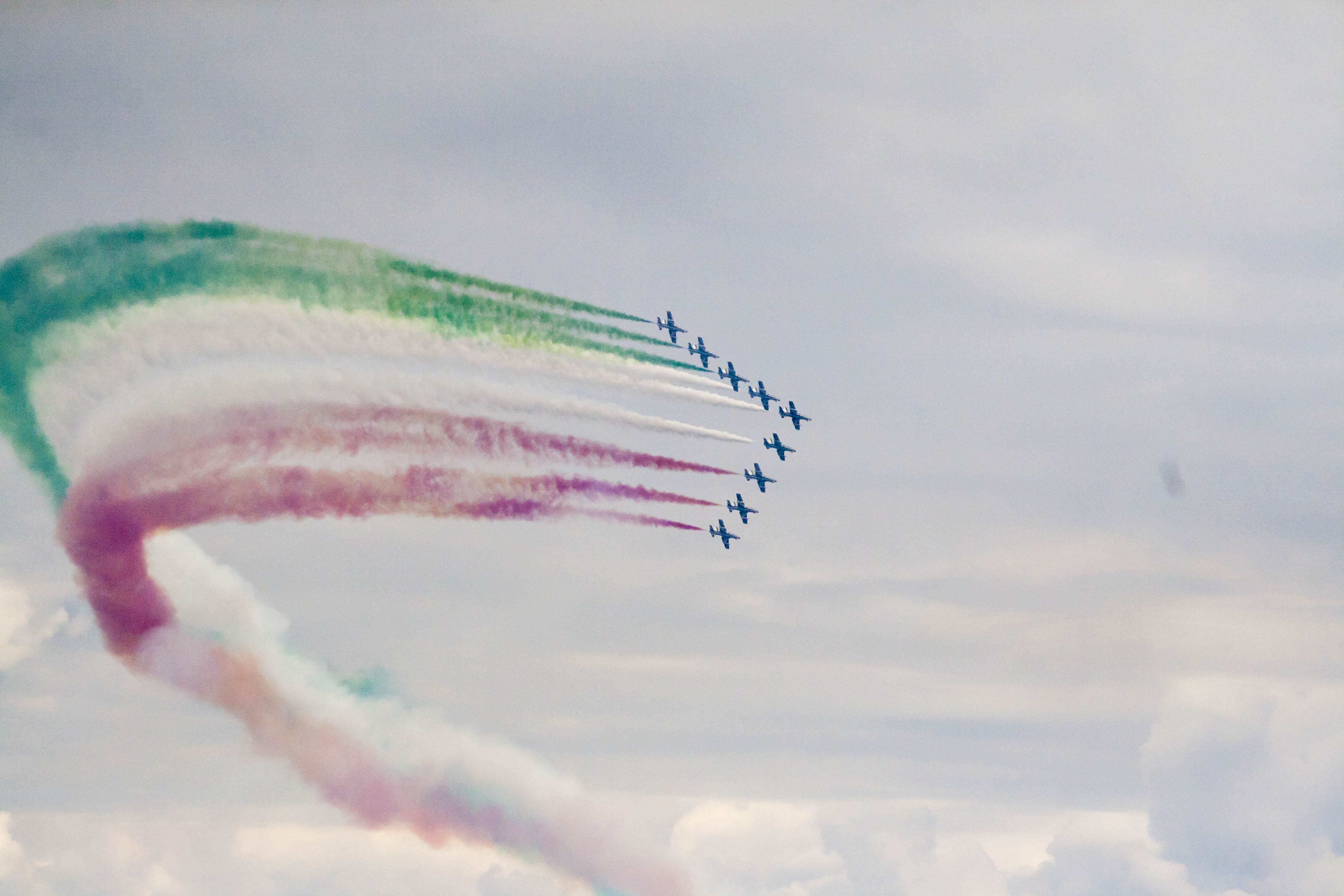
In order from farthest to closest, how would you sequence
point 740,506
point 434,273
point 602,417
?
1. point 740,506
2. point 602,417
3. point 434,273

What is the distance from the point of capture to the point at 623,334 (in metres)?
85.9

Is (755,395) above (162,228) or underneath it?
above

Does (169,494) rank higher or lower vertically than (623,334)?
lower

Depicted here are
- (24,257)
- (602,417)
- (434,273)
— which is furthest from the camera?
(602,417)

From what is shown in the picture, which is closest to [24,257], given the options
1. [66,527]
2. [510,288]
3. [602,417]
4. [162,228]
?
[162,228]

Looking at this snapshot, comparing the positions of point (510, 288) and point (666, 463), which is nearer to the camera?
point (510, 288)

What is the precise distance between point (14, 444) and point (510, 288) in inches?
845

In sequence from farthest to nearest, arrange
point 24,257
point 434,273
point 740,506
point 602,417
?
point 740,506
point 602,417
point 434,273
point 24,257

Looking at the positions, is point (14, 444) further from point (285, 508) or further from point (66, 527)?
point (285, 508)

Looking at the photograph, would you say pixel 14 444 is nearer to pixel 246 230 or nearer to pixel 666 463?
pixel 246 230

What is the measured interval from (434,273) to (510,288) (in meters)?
3.97

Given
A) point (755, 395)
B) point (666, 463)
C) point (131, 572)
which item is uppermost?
point (755, 395)

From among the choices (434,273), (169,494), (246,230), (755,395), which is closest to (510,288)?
(434,273)

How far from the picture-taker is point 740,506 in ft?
362
